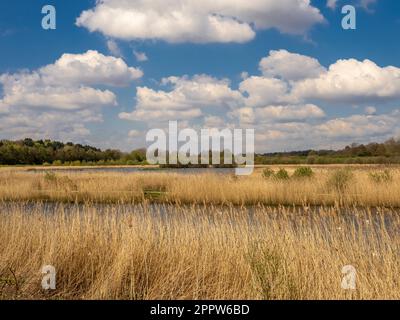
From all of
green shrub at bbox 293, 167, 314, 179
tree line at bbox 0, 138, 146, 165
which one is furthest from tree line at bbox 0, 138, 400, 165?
green shrub at bbox 293, 167, 314, 179

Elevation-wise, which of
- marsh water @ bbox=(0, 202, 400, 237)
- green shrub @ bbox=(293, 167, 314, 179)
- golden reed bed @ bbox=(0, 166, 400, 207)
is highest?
green shrub @ bbox=(293, 167, 314, 179)

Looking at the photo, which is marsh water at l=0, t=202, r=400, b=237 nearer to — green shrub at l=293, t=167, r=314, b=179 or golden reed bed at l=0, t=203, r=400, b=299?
golden reed bed at l=0, t=203, r=400, b=299

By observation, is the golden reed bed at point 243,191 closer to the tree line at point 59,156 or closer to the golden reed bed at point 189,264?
the golden reed bed at point 189,264

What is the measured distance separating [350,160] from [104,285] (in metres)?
52.1

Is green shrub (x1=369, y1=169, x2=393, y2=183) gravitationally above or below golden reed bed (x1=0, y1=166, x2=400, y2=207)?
above

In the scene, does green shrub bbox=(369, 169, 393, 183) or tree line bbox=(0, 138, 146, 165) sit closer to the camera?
green shrub bbox=(369, 169, 393, 183)

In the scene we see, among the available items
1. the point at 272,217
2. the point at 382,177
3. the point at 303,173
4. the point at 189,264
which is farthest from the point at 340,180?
the point at 189,264

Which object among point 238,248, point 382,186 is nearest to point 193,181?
point 382,186

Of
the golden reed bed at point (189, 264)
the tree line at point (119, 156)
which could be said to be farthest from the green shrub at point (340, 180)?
the tree line at point (119, 156)

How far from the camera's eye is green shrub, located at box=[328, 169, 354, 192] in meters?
16.7

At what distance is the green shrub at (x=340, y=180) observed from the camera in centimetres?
1673

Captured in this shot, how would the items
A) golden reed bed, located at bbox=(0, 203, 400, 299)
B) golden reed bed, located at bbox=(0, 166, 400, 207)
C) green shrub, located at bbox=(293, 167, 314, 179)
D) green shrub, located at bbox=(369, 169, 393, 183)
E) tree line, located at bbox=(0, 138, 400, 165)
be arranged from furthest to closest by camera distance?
tree line, located at bbox=(0, 138, 400, 165) → green shrub, located at bbox=(293, 167, 314, 179) → green shrub, located at bbox=(369, 169, 393, 183) → golden reed bed, located at bbox=(0, 166, 400, 207) → golden reed bed, located at bbox=(0, 203, 400, 299)

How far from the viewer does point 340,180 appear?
1698 centimetres
